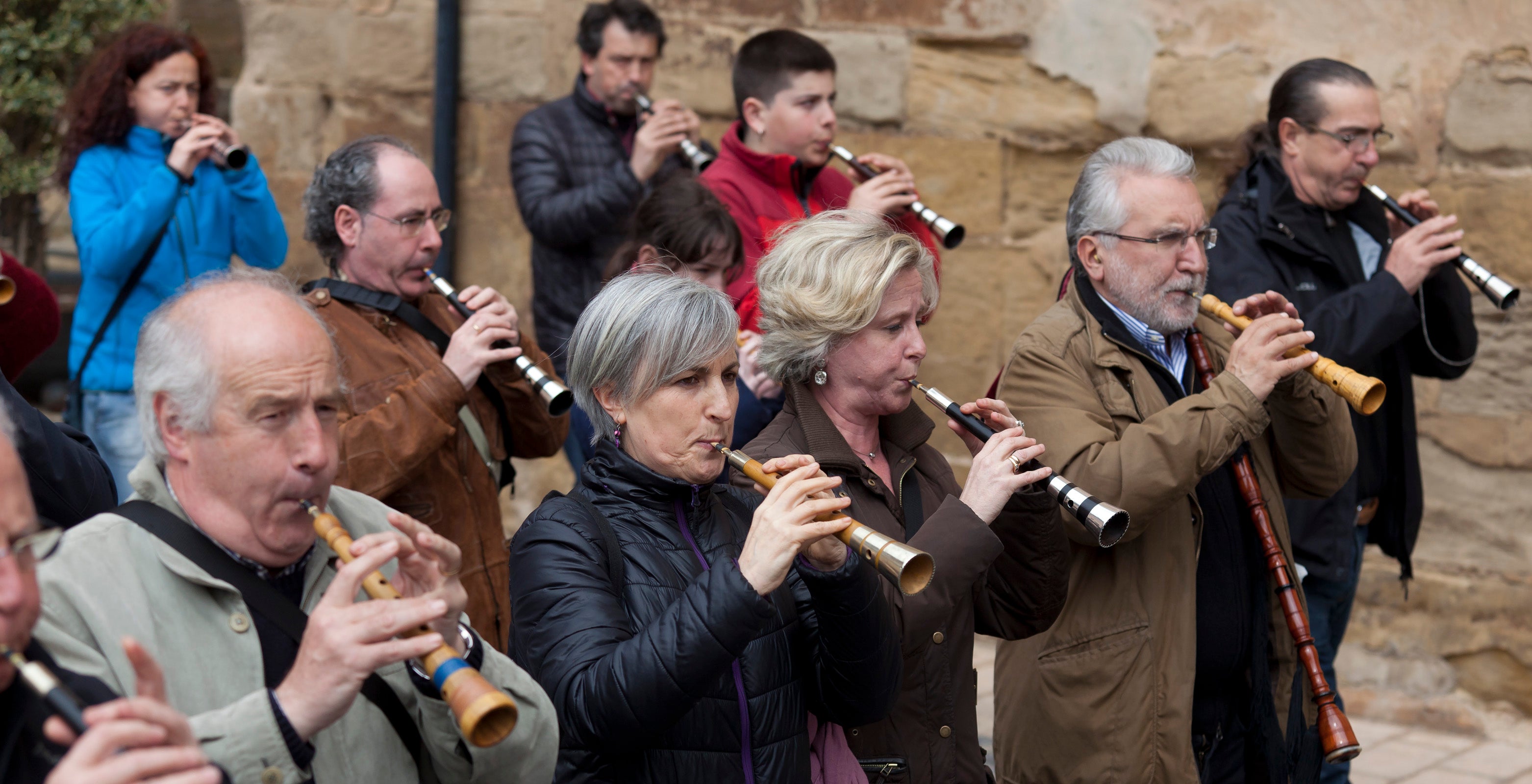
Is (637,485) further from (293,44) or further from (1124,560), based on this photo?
(293,44)

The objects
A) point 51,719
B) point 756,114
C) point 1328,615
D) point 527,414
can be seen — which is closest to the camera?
point 51,719

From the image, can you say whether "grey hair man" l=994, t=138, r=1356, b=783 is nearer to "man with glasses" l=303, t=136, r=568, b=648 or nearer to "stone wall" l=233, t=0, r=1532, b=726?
"man with glasses" l=303, t=136, r=568, b=648

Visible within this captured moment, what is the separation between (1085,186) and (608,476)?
68.9 inches

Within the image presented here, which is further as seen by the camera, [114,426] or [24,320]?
[114,426]

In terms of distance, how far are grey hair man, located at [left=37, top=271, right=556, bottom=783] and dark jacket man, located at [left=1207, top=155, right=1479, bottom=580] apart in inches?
113

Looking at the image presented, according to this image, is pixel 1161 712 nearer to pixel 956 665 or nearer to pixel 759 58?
pixel 956 665

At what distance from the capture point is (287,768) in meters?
2.05

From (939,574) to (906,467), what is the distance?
0.40 meters

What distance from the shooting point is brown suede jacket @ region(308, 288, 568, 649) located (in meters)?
3.53

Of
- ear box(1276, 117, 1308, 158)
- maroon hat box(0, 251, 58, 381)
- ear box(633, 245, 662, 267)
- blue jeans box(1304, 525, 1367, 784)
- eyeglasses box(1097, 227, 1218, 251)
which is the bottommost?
blue jeans box(1304, 525, 1367, 784)

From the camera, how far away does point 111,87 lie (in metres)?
4.88

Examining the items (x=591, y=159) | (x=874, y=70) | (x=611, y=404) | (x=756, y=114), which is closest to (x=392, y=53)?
Answer: (x=591, y=159)

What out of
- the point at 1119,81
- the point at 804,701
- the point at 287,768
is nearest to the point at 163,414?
the point at 287,768

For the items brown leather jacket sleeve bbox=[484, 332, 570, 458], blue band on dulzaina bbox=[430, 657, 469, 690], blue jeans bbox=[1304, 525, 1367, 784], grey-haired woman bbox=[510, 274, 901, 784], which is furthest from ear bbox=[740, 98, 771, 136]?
blue band on dulzaina bbox=[430, 657, 469, 690]
